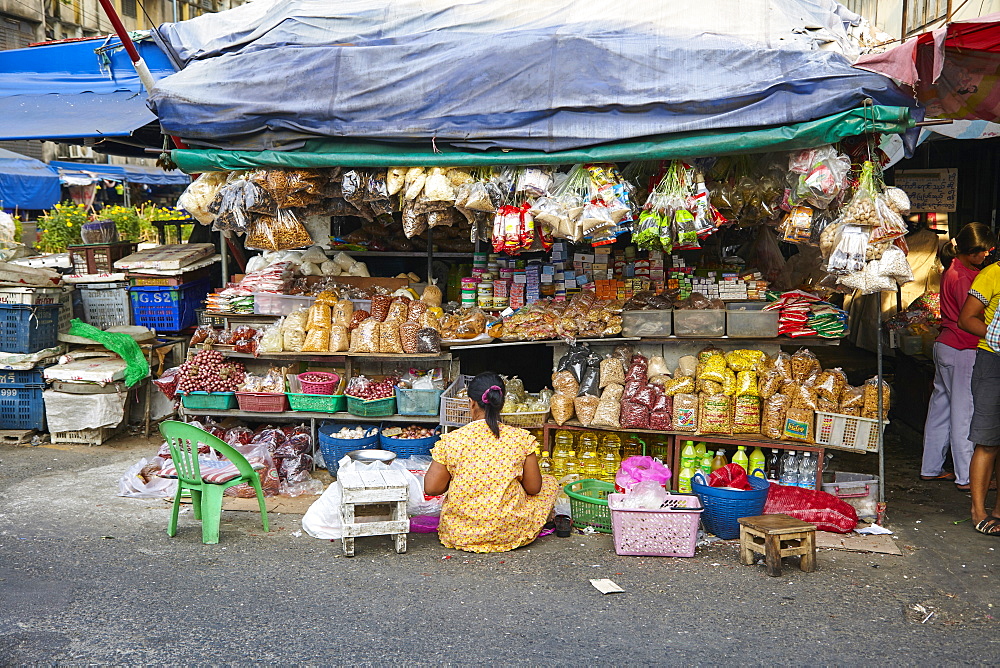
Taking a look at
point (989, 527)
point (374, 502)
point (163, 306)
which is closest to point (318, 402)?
point (374, 502)

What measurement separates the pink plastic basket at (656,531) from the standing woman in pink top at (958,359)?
2.78m

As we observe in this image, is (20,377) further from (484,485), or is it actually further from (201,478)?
(484,485)

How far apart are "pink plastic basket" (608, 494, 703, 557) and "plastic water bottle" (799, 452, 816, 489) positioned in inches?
44.8

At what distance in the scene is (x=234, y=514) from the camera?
265 inches

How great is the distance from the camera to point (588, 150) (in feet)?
20.2

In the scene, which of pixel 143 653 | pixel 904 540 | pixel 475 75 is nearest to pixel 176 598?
pixel 143 653

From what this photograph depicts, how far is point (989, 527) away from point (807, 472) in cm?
129

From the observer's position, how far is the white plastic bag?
7074 mm

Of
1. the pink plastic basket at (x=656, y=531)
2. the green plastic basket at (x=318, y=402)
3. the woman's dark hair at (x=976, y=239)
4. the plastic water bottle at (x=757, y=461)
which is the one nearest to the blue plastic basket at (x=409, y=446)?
the green plastic basket at (x=318, y=402)

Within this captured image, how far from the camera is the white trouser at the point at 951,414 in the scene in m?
6.93

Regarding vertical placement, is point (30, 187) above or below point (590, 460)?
above

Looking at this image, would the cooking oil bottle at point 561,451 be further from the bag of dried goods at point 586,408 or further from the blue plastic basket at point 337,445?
the blue plastic basket at point 337,445

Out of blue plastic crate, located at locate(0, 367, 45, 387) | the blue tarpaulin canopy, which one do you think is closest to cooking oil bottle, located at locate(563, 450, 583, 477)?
blue plastic crate, located at locate(0, 367, 45, 387)

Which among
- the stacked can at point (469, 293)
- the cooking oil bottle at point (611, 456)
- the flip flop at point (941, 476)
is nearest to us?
the cooking oil bottle at point (611, 456)
